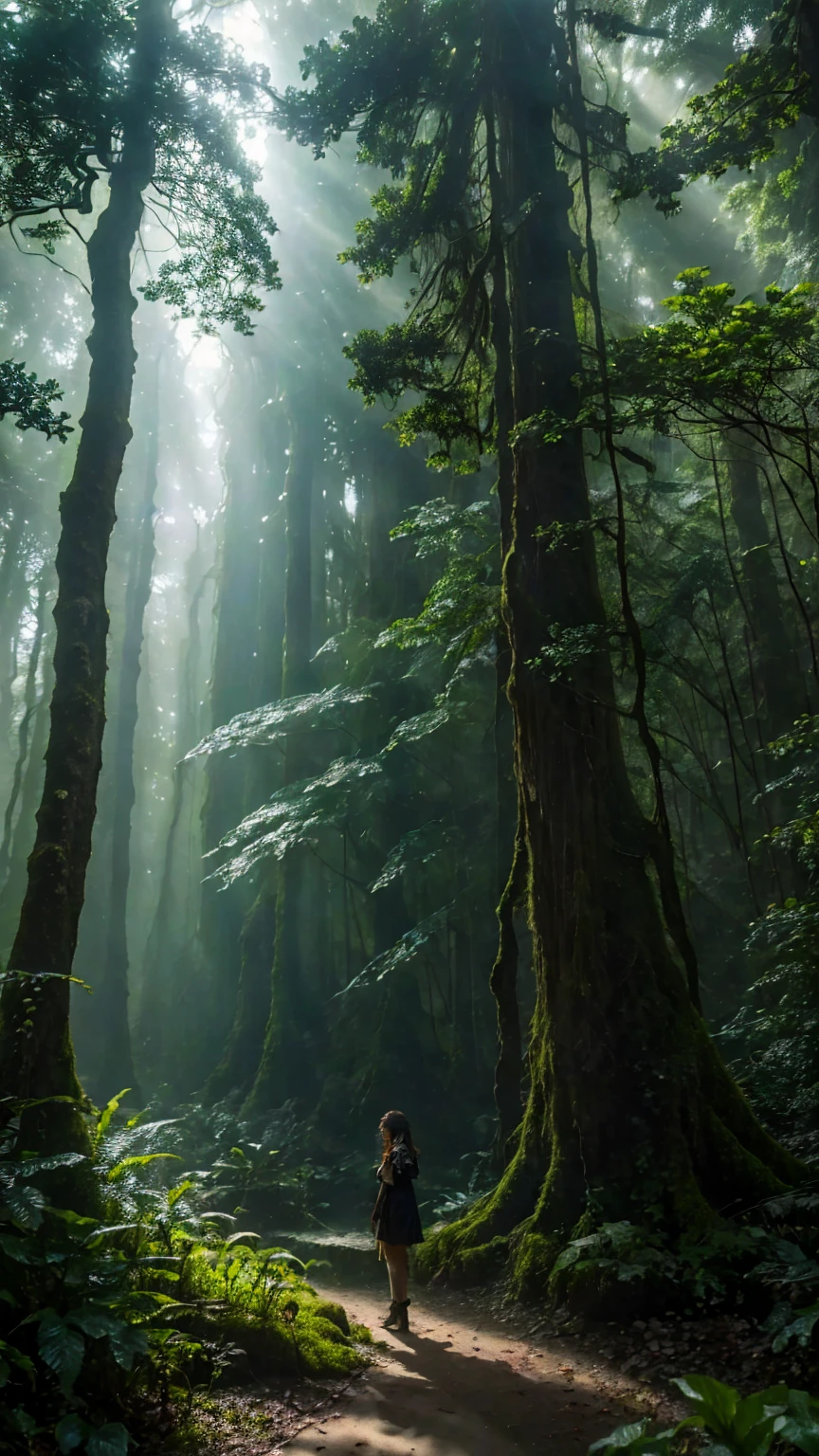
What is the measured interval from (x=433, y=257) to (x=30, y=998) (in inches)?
343

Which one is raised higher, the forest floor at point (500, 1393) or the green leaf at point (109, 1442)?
the green leaf at point (109, 1442)

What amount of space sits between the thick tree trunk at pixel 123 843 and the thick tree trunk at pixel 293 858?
153 inches

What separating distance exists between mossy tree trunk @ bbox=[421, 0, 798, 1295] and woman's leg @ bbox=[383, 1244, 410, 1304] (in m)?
0.73

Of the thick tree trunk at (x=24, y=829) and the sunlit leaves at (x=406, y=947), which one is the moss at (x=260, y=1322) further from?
the thick tree trunk at (x=24, y=829)

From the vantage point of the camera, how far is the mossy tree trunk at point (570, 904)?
18.5 ft

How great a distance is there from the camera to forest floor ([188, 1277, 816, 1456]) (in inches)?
146

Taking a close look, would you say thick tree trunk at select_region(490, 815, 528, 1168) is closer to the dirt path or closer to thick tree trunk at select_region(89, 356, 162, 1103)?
the dirt path

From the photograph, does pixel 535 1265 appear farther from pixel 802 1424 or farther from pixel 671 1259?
pixel 802 1424

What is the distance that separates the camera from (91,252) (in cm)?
741

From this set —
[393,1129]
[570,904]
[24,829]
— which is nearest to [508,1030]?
[393,1129]

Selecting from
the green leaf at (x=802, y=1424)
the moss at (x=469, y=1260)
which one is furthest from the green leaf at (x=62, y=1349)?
the moss at (x=469, y=1260)

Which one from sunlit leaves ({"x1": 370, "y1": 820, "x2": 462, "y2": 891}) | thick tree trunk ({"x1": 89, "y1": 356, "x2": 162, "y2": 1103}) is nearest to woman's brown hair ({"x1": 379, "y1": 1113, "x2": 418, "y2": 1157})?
sunlit leaves ({"x1": 370, "y1": 820, "x2": 462, "y2": 891})

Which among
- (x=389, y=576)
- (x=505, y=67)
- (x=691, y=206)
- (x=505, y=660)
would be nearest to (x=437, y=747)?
(x=389, y=576)

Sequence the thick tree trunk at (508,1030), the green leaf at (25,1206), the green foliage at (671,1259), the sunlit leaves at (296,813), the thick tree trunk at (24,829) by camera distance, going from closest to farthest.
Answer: the green leaf at (25,1206)
the green foliage at (671,1259)
the thick tree trunk at (508,1030)
the sunlit leaves at (296,813)
the thick tree trunk at (24,829)
